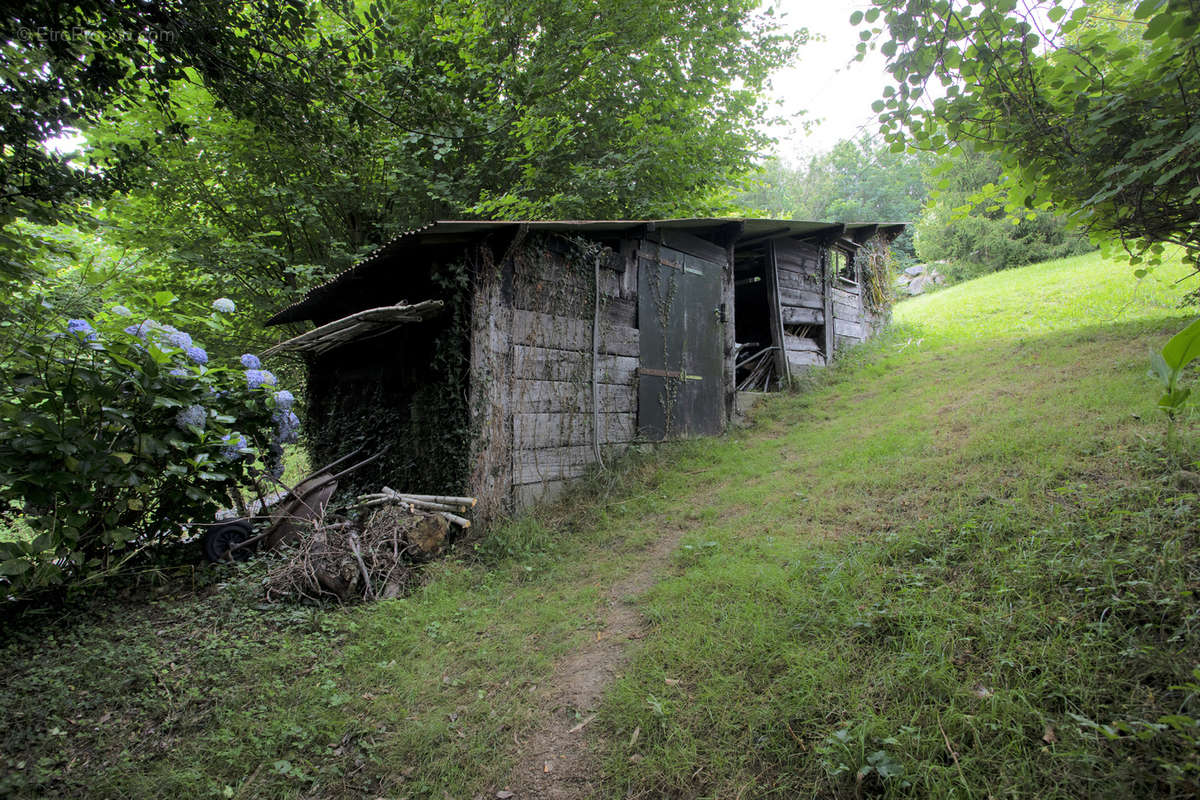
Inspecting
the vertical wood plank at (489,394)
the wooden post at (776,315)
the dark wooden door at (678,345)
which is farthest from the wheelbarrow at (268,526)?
the wooden post at (776,315)

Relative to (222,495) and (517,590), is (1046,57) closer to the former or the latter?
(517,590)

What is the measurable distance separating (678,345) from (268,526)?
238 inches

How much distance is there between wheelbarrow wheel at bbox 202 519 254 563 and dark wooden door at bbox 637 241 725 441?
196 inches

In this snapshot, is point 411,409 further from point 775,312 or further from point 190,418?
point 775,312

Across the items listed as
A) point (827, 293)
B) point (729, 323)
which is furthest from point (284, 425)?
point (827, 293)

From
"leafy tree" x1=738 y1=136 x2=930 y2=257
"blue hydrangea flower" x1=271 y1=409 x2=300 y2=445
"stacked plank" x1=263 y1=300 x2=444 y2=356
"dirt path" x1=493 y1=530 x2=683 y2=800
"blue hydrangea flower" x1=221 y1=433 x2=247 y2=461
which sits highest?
"leafy tree" x1=738 y1=136 x2=930 y2=257

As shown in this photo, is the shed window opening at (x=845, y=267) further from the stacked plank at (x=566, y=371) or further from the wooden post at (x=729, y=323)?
the stacked plank at (x=566, y=371)

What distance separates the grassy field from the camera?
213cm

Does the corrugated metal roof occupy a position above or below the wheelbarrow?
above

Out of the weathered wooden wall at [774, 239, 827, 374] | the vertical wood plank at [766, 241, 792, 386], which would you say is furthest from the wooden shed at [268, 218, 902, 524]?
the weathered wooden wall at [774, 239, 827, 374]

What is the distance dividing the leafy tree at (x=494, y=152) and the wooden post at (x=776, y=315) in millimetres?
1737

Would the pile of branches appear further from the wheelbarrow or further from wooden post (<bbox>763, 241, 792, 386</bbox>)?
the wheelbarrow

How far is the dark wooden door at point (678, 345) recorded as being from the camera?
25.7ft

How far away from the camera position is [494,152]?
9.24 metres
